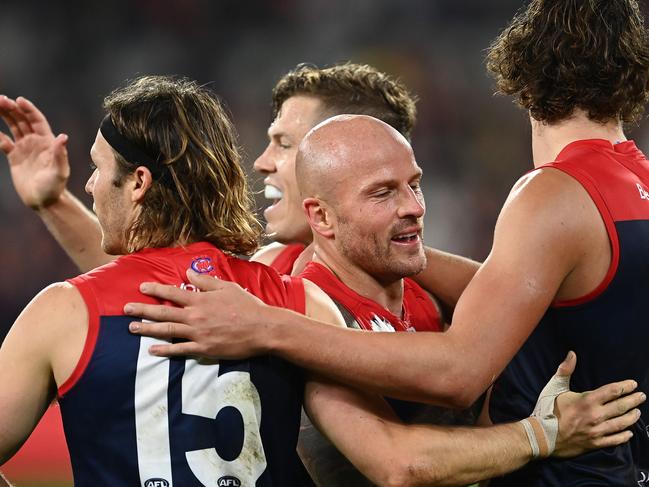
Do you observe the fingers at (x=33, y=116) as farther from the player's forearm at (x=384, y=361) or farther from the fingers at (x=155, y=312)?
the player's forearm at (x=384, y=361)

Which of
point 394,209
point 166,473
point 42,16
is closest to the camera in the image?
point 166,473

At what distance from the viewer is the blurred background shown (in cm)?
1161

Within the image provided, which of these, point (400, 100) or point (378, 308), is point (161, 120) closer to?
point (378, 308)

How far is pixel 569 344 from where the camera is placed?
3.22 meters

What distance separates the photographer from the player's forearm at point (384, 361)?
2.98 m

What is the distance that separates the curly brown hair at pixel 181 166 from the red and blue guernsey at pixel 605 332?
3.64 feet

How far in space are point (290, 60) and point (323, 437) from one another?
9.25 meters

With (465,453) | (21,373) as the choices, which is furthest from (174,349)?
(465,453)

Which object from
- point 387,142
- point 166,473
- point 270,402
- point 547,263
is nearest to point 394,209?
point 387,142

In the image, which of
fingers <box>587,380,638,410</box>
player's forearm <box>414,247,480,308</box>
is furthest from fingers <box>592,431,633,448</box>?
player's forearm <box>414,247,480,308</box>

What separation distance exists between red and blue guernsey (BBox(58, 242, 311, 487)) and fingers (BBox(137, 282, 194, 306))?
36 mm

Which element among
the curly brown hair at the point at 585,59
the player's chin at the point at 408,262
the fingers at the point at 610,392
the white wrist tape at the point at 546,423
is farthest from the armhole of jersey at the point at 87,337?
the curly brown hair at the point at 585,59

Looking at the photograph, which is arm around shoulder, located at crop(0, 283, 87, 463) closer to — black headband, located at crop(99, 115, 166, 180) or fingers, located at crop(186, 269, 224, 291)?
fingers, located at crop(186, 269, 224, 291)

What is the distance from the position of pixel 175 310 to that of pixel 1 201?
8828 millimetres
